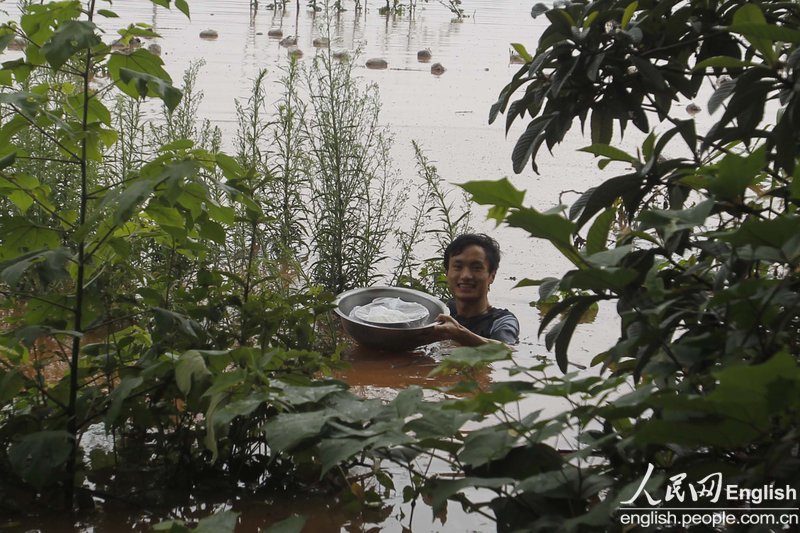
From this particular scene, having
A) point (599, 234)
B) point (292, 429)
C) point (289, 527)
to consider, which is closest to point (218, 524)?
point (289, 527)

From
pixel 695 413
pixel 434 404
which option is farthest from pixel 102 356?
pixel 695 413

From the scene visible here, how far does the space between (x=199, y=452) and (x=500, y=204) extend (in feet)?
5.95

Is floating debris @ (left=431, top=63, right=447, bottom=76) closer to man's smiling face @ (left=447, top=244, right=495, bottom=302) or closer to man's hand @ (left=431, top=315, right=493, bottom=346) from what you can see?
man's smiling face @ (left=447, top=244, right=495, bottom=302)

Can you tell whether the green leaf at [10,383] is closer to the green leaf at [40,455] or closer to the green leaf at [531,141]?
the green leaf at [40,455]

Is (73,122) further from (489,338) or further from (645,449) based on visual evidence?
(489,338)

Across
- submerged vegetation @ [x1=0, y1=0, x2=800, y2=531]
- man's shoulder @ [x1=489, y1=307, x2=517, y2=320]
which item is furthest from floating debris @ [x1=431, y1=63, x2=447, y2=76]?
submerged vegetation @ [x1=0, y1=0, x2=800, y2=531]

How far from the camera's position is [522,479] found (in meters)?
1.36

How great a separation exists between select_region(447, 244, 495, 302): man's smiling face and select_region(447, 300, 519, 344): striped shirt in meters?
0.13

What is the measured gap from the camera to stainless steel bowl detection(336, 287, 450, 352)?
481cm

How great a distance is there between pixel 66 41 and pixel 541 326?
134 cm

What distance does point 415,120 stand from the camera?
9.72 meters

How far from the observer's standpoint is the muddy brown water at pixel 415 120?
8.66 feet

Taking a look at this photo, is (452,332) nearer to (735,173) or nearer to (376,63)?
(735,173)

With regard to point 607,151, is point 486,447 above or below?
below
